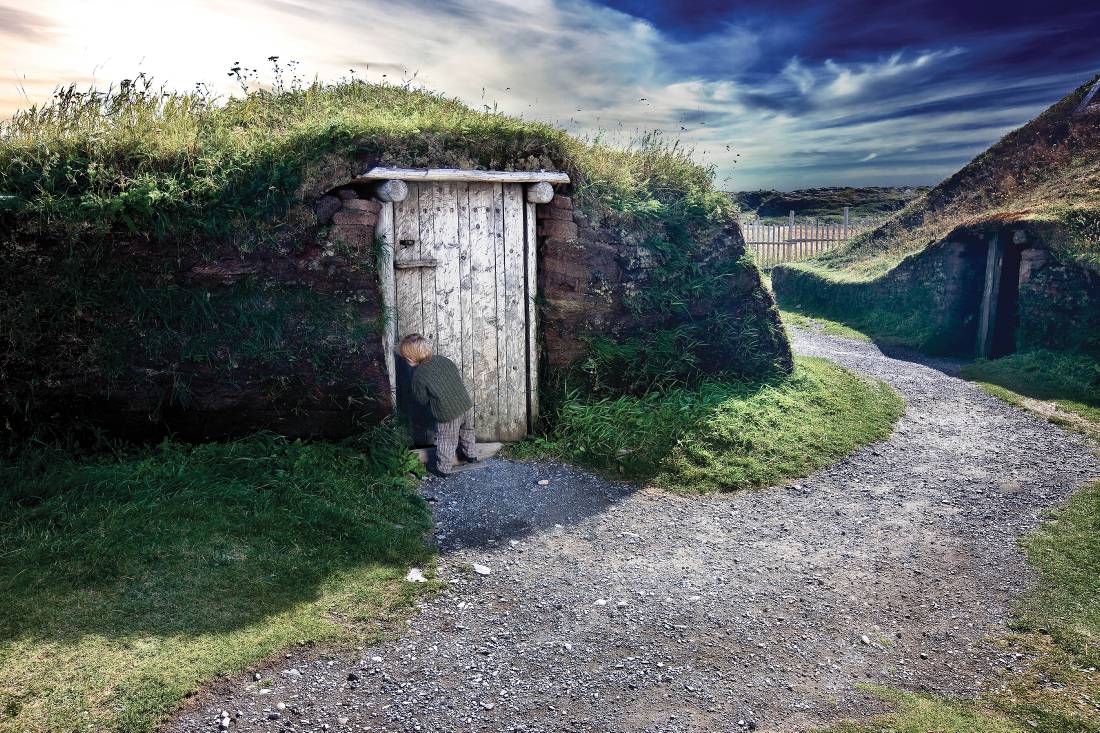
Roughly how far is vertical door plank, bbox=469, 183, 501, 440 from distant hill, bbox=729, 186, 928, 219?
28696 mm

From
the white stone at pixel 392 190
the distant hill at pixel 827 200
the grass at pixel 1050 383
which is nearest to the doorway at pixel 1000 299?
the grass at pixel 1050 383

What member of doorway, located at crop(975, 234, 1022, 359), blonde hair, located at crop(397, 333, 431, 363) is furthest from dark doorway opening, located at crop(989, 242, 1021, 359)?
blonde hair, located at crop(397, 333, 431, 363)

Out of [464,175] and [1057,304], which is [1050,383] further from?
[464,175]

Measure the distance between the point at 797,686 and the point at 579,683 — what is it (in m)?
1.22

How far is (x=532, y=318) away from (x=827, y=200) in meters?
31.8

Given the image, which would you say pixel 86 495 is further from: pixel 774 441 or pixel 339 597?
pixel 774 441

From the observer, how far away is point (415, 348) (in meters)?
7.10

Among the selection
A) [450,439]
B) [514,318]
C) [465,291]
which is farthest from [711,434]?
[465,291]

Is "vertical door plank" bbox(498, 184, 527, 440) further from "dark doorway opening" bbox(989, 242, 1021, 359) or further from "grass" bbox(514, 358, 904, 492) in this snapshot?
"dark doorway opening" bbox(989, 242, 1021, 359)

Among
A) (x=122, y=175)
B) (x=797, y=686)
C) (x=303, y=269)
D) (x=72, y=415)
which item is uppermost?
(x=122, y=175)

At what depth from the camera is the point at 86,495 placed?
574 cm

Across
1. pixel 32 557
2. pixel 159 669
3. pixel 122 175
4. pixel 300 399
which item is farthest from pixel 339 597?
pixel 122 175

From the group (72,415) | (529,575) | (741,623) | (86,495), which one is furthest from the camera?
(72,415)

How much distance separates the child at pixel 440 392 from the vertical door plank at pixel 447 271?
38 cm
